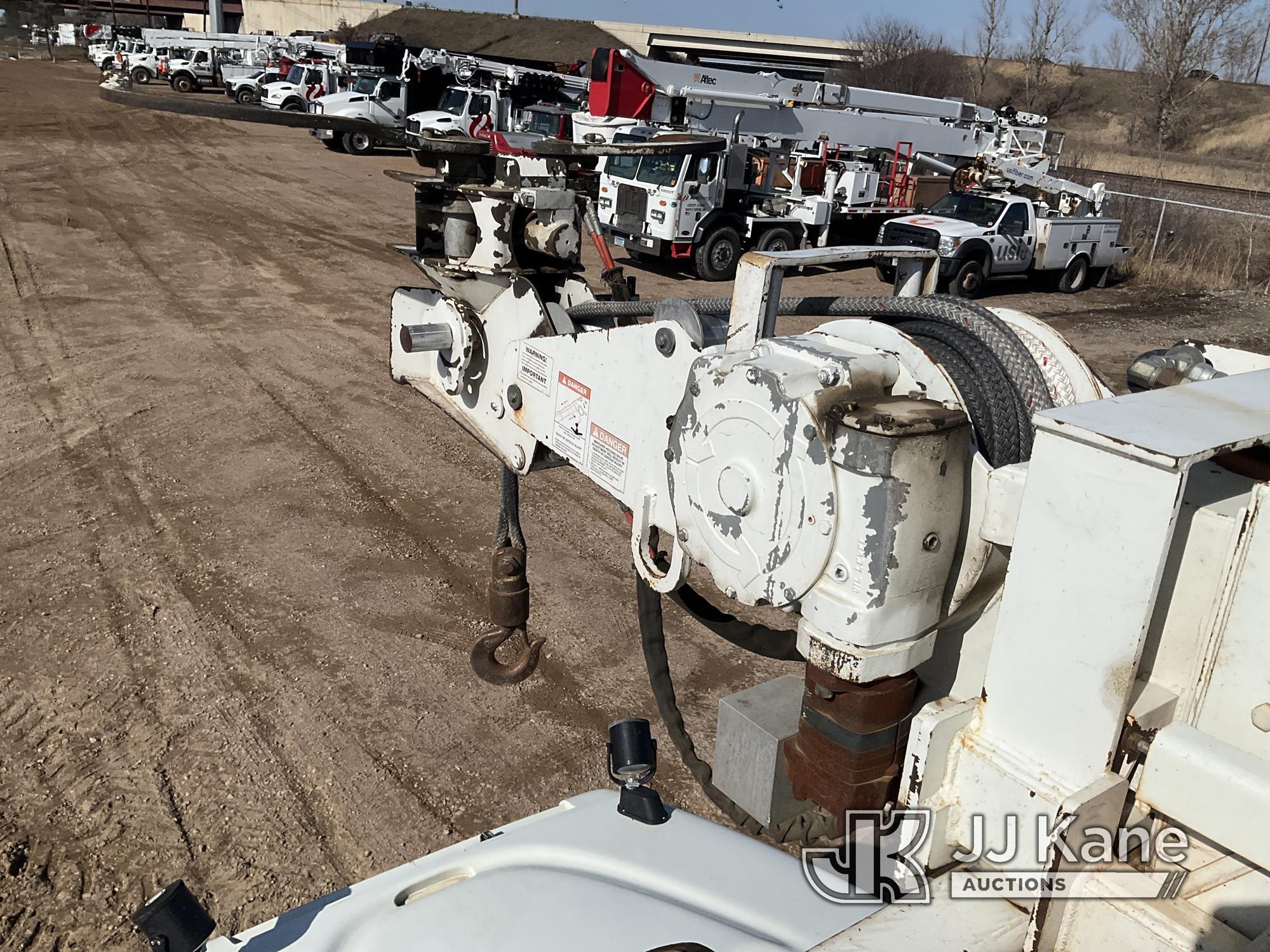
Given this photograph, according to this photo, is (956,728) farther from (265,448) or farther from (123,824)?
(265,448)

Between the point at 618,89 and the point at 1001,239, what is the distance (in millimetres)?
6931

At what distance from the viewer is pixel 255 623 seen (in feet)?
17.2

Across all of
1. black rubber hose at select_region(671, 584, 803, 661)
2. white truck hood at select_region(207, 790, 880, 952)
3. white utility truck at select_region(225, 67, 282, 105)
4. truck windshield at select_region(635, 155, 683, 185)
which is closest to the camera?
white truck hood at select_region(207, 790, 880, 952)

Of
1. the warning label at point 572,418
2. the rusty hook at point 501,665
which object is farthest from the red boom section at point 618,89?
the warning label at point 572,418

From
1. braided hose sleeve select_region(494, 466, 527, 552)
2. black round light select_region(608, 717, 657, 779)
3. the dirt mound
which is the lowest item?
black round light select_region(608, 717, 657, 779)

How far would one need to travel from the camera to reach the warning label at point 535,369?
267cm

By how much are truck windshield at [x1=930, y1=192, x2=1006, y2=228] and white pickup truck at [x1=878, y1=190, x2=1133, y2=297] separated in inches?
0.4

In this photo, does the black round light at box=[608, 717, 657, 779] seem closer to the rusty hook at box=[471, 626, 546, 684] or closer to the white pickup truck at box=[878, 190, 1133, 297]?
the rusty hook at box=[471, 626, 546, 684]

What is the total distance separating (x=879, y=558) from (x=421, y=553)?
15.6ft

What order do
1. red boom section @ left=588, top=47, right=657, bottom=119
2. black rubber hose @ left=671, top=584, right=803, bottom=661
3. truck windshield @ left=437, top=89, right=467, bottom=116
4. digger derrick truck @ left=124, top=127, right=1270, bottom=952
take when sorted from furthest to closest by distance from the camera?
truck windshield @ left=437, top=89, right=467, bottom=116
red boom section @ left=588, top=47, right=657, bottom=119
black rubber hose @ left=671, top=584, right=803, bottom=661
digger derrick truck @ left=124, top=127, right=1270, bottom=952

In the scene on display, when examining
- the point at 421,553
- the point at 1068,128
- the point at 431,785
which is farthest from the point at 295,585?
the point at 1068,128

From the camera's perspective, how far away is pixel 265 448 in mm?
7387

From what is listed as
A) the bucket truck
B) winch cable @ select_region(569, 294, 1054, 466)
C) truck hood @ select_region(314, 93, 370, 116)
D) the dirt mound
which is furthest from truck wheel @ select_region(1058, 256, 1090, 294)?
the dirt mound

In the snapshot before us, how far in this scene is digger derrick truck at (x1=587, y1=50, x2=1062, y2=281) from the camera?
15.6 meters
